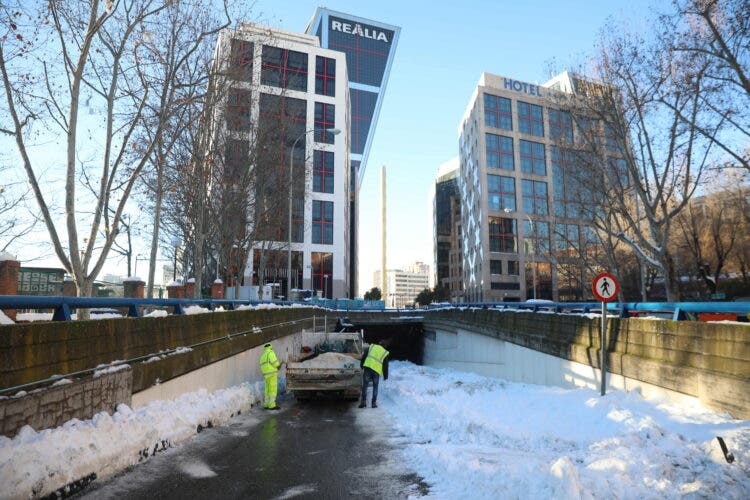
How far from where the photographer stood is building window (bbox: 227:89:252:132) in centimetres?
2106

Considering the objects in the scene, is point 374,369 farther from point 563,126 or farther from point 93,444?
point 563,126

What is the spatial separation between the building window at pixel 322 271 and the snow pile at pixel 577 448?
158 feet

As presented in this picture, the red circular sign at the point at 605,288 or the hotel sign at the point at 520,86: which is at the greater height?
the hotel sign at the point at 520,86

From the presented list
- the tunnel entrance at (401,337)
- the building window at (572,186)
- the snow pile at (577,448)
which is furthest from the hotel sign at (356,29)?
the snow pile at (577,448)

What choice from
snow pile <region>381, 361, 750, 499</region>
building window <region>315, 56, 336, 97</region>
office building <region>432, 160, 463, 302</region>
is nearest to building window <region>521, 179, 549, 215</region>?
office building <region>432, 160, 463, 302</region>

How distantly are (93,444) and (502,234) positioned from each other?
7140cm

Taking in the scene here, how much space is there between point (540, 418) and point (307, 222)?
4987 cm

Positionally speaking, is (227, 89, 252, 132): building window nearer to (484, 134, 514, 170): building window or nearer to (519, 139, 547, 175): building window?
(484, 134, 514, 170): building window

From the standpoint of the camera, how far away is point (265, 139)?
24812 mm

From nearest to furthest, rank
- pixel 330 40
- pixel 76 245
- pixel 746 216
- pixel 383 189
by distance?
pixel 76 245, pixel 746 216, pixel 330 40, pixel 383 189

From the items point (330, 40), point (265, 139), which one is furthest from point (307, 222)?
point (330, 40)

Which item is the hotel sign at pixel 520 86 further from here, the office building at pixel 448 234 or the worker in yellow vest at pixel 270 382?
the worker in yellow vest at pixel 270 382

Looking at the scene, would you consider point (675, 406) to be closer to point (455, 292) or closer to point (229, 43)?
point (229, 43)

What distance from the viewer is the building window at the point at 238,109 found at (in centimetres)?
A: 2106
